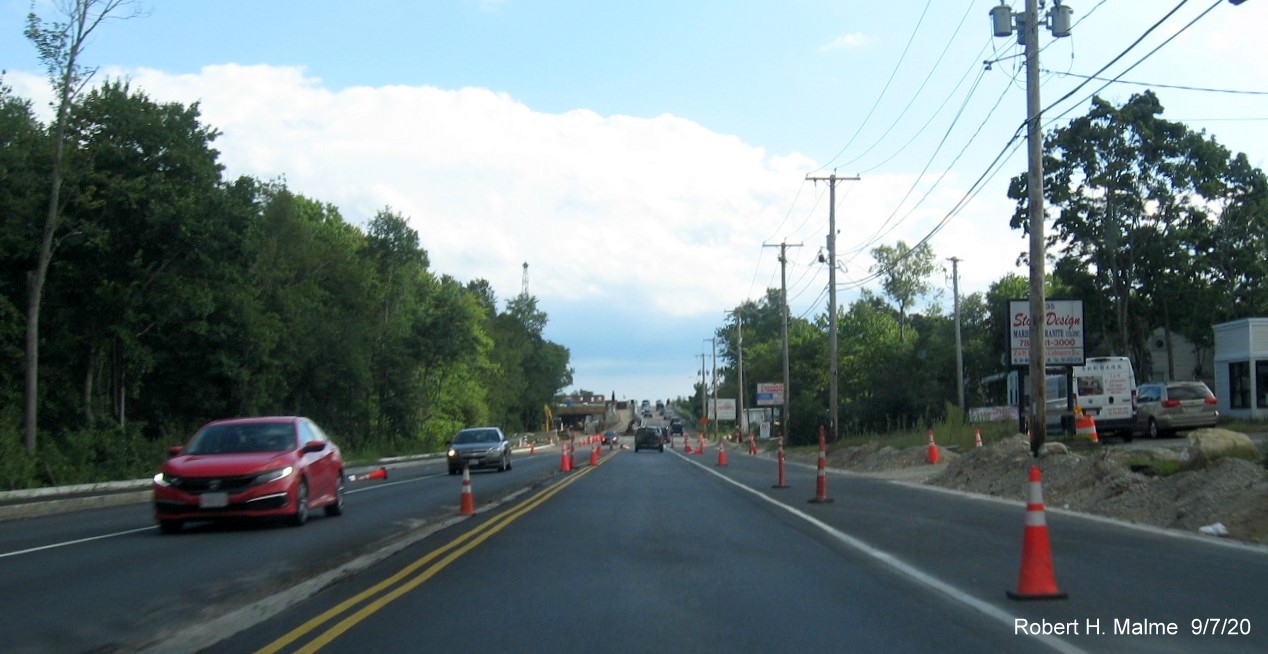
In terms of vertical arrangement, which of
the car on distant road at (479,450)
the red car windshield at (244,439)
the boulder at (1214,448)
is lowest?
the car on distant road at (479,450)

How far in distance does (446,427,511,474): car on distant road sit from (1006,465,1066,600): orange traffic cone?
28.0 metres

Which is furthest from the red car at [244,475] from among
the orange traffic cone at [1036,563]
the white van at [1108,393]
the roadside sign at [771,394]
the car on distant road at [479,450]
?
the roadside sign at [771,394]

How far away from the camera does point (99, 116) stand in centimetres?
3706

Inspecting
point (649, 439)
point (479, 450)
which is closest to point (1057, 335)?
point (479, 450)

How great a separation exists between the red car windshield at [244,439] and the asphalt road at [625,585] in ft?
3.87

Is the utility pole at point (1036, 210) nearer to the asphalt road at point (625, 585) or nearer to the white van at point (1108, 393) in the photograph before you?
the asphalt road at point (625, 585)

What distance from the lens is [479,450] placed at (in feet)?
121

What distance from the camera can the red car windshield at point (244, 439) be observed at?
16.5 meters

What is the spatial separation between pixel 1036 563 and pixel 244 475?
10.5m

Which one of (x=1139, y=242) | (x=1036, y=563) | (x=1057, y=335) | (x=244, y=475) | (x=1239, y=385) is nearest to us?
(x=1036, y=563)

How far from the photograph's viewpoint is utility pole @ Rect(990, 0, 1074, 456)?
2414 cm

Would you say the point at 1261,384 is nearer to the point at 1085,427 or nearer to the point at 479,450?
the point at 1085,427

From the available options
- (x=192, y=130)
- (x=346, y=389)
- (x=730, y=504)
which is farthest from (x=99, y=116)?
(x=730, y=504)

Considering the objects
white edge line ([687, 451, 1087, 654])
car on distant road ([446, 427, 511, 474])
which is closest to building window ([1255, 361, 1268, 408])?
car on distant road ([446, 427, 511, 474])
